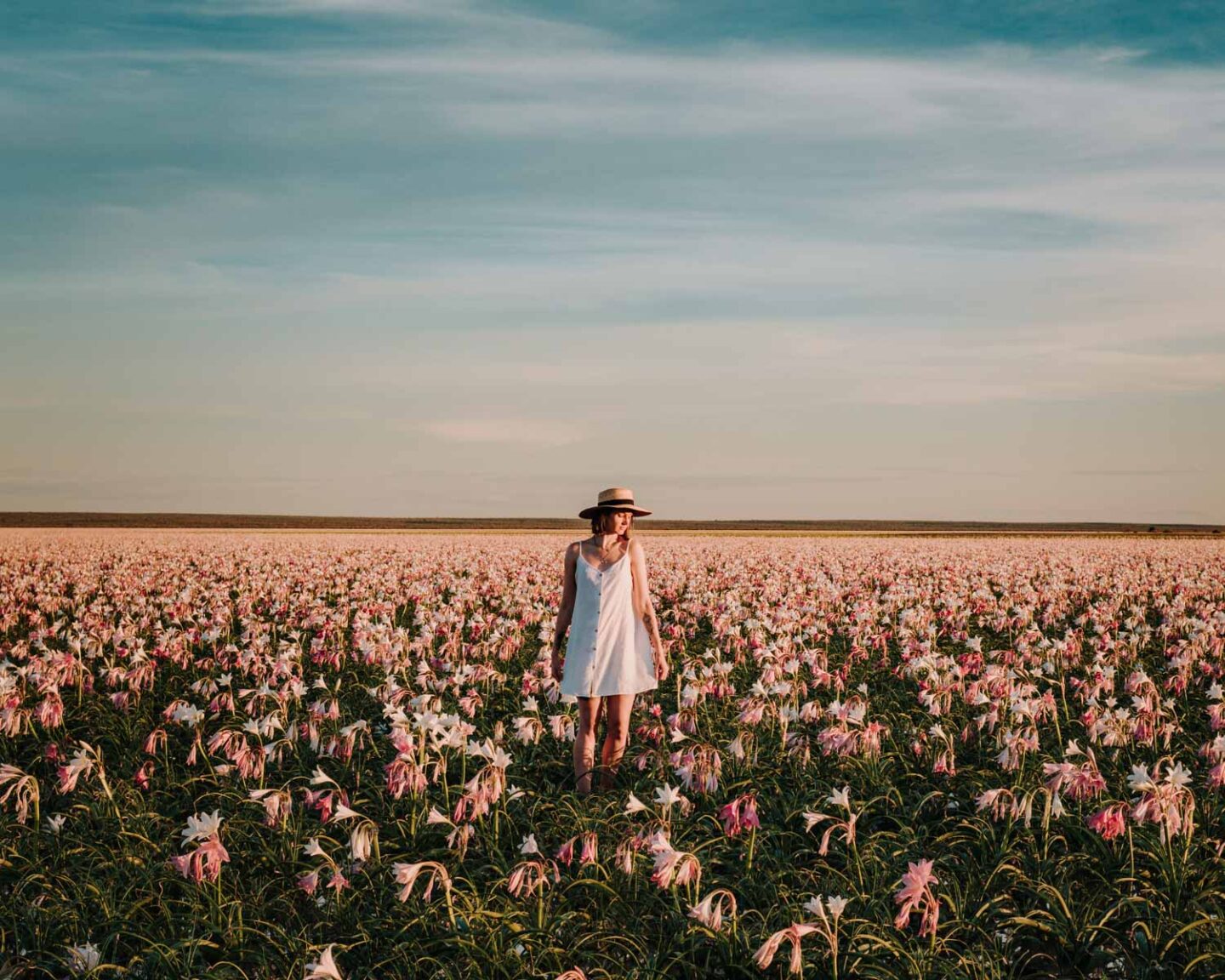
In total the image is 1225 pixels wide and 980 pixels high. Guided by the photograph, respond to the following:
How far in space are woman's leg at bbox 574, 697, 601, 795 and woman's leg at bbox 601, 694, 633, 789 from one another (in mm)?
116

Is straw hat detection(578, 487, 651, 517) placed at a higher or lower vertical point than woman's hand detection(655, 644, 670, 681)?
higher

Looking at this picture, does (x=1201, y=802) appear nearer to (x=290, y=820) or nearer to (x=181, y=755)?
(x=290, y=820)

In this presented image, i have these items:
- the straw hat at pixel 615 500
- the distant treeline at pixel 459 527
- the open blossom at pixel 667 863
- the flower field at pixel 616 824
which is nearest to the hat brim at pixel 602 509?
the straw hat at pixel 615 500

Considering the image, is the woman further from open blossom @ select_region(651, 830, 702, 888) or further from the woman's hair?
open blossom @ select_region(651, 830, 702, 888)

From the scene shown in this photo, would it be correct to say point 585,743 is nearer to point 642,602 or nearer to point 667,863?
point 642,602

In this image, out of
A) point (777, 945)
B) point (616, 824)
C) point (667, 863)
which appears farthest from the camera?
point (616, 824)

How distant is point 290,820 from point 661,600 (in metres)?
15.3

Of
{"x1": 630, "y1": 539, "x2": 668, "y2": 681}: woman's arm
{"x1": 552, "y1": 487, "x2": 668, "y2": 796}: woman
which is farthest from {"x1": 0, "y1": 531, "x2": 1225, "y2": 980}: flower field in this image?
{"x1": 630, "y1": 539, "x2": 668, "y2": 681}: woman's arm

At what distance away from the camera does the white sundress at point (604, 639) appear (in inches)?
330

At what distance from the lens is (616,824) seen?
779 centimetres

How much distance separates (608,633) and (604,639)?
7 cm

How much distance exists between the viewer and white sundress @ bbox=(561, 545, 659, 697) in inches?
330

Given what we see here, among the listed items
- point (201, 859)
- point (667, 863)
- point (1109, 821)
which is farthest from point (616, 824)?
point (1109, 821)

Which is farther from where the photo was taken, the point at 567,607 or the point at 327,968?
the point at 567,607
